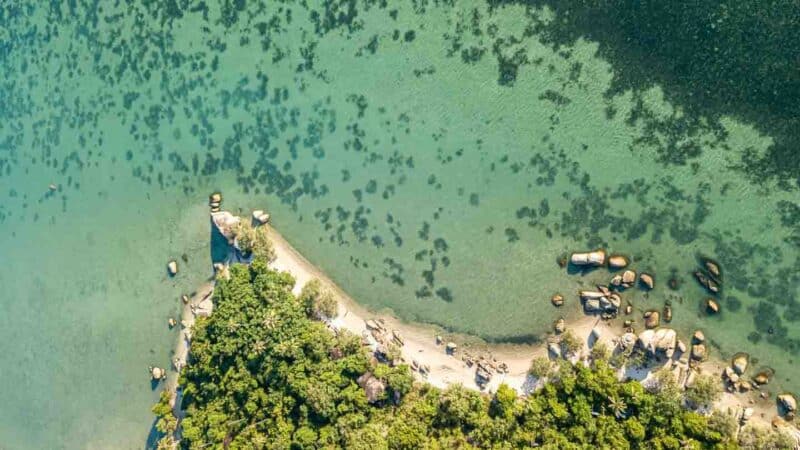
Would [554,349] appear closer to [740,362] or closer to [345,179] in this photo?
[740,362]

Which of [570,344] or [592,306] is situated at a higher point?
[592,306]

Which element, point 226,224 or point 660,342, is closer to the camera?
point 660,342

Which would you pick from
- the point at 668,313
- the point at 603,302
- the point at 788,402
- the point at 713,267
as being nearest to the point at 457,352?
the point at 603,302

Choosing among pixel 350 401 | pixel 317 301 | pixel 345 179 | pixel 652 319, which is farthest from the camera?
pixel 345 179

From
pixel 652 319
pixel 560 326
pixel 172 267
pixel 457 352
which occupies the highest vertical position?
pixel 652 319

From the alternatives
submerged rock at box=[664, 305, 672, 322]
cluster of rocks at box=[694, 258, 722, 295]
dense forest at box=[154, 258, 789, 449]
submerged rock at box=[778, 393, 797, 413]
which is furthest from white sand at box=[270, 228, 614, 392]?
submerged rock at box=[778, 393, 797, 413]

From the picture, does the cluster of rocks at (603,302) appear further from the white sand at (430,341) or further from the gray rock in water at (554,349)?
the gray rock in water at (554,349)

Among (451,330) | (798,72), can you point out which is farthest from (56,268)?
(798,72)

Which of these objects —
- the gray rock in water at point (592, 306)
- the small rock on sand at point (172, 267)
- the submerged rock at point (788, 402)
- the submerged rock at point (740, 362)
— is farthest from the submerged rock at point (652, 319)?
the small rock on sand at point (172, 267)
